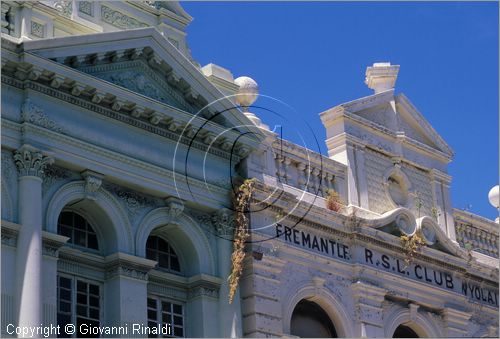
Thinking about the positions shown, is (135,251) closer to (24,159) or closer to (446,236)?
(24,159)

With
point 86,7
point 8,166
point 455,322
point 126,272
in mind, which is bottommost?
point 126,272

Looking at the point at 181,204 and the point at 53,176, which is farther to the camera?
the point at 181,204

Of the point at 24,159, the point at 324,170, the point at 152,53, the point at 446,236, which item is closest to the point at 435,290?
the point at 446,236

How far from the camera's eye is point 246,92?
95.2 feet

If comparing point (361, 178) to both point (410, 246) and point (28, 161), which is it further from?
point (28, 161)

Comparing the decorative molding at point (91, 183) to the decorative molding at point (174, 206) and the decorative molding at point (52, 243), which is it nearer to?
the decorative molding at point (52, 243)

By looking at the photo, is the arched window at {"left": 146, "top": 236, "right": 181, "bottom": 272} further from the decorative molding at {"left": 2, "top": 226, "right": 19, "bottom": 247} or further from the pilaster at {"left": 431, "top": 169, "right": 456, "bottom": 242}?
the pilaster at {"left": 431, "top": 169, "right": 456, "bottom": 242}

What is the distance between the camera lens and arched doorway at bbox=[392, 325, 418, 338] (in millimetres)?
30641

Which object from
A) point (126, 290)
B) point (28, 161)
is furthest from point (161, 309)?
point (28, 161)

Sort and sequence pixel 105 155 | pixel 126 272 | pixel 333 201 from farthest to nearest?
1. pixel 333 201
2. pixel 105 155
3. pixel 126 272

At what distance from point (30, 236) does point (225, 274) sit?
4.94 meters

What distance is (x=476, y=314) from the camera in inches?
1288

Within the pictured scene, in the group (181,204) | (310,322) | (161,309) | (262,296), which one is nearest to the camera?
(161,309)

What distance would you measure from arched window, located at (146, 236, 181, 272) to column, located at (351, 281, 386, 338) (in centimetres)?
445
